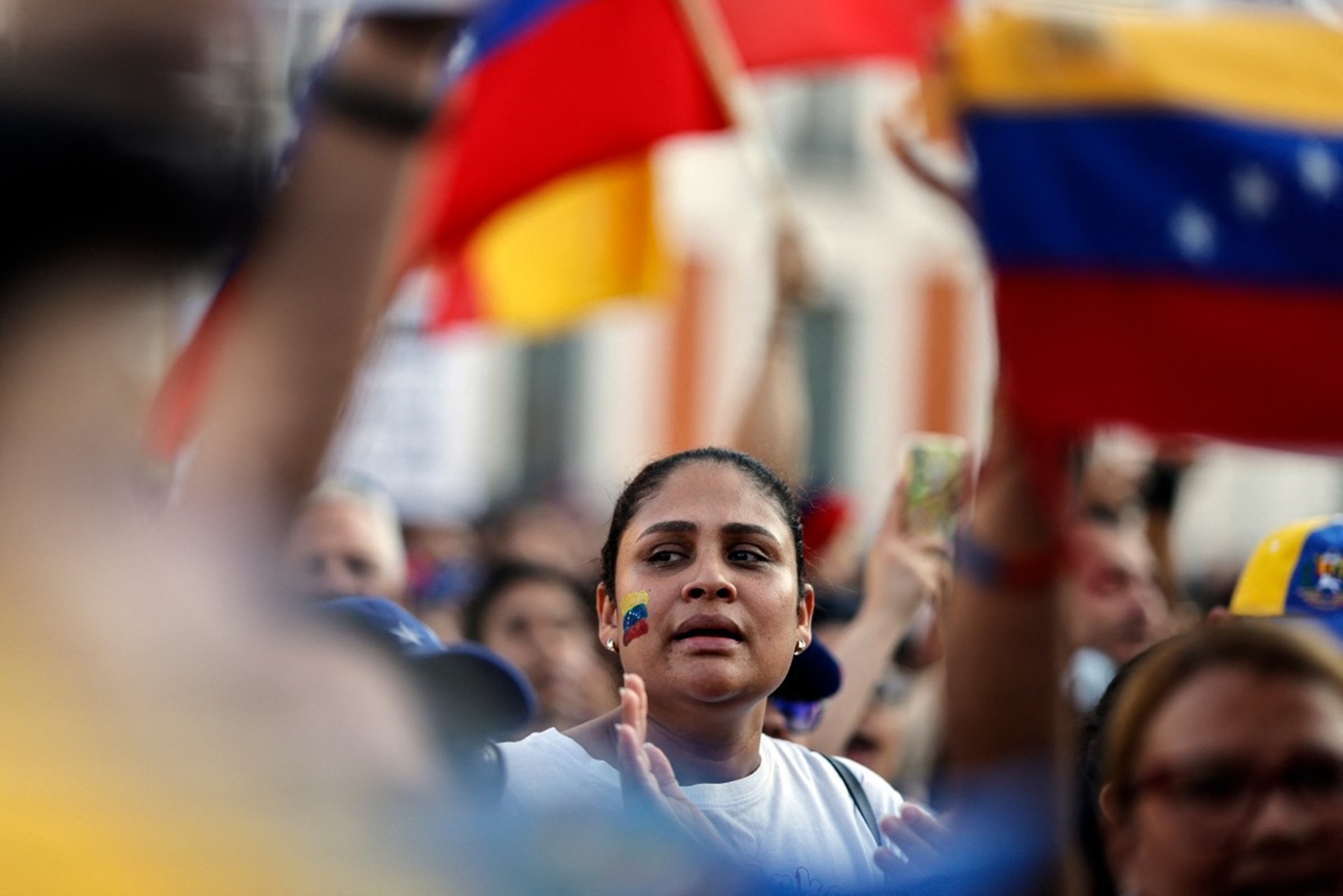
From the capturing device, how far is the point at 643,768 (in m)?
1.98

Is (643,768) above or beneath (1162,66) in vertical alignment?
beneath

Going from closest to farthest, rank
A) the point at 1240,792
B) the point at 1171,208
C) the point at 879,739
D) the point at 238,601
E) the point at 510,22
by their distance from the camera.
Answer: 1. the point at 238,601
2. the point at 1240,792
3. the point at 879,739
4. the point at 1171,208
5. the point at 510,22

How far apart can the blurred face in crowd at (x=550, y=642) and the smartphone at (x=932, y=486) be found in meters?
1.22

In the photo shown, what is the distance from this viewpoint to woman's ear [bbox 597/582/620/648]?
2332mm

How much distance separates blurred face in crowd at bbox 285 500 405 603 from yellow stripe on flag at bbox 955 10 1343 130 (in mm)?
1796

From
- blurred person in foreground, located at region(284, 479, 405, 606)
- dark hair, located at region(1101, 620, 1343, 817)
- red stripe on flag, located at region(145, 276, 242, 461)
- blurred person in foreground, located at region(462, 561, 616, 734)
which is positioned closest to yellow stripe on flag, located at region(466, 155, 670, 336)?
blurred person in foreground, located at region(462, 561, 616, 734)

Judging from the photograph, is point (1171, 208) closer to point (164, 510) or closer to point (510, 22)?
point (510, 22)

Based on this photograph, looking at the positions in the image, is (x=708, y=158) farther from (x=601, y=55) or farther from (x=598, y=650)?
(x=598, y=650)

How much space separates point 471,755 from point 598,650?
2.92 meters

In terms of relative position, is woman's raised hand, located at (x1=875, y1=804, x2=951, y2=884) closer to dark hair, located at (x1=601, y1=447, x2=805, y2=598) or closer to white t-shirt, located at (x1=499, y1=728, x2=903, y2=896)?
white t-shirt, located at (x1=499, y1=728, x2=903, y2=896)

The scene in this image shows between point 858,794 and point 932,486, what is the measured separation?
96 centimetres

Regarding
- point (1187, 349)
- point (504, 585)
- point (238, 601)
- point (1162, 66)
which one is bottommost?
point (238, 601)

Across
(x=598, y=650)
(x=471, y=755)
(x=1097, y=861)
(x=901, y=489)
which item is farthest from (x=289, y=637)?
(x=598, y=650)

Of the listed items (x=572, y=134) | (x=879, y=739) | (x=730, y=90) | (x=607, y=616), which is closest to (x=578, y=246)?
(x=572, y=134)
